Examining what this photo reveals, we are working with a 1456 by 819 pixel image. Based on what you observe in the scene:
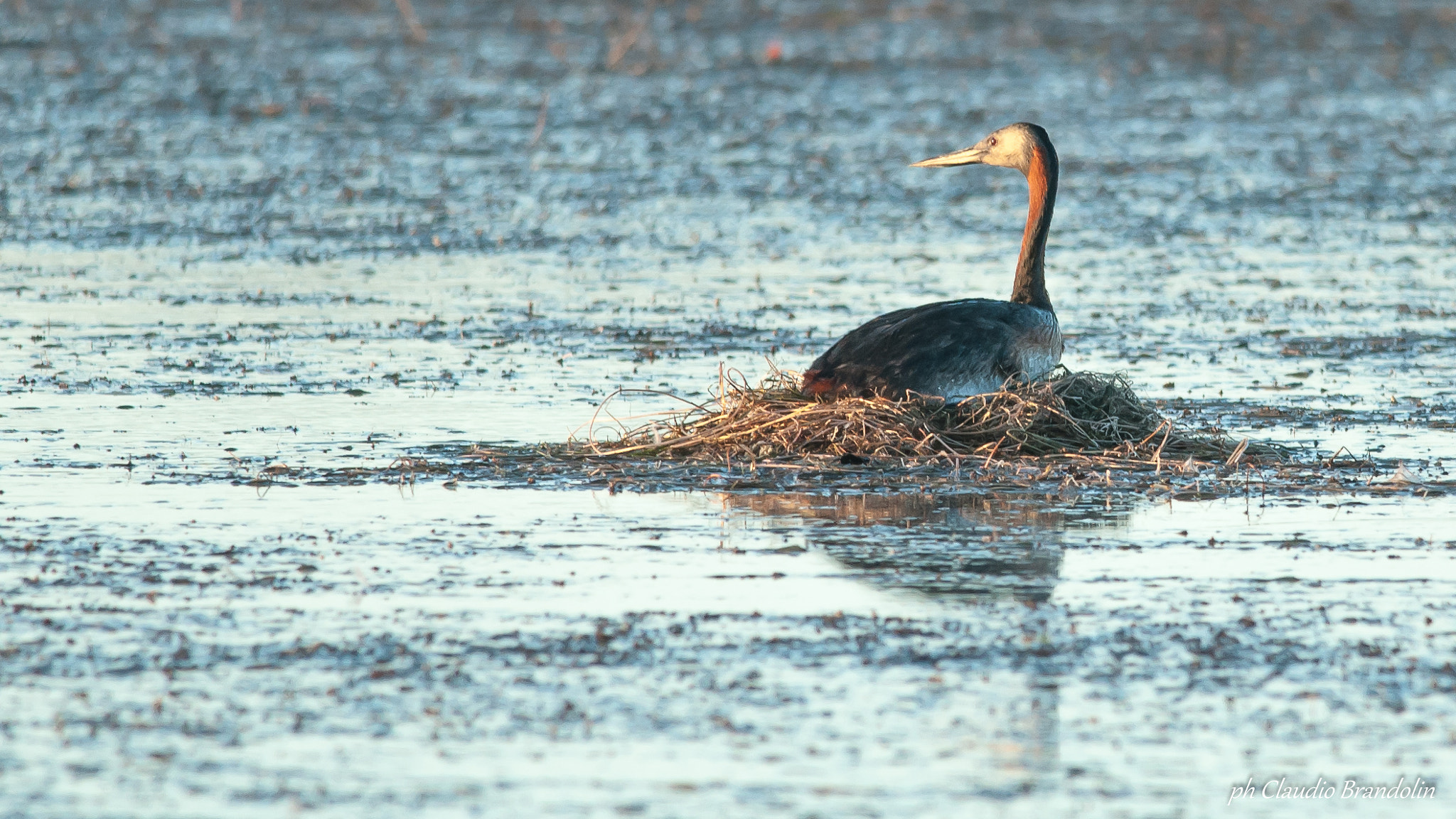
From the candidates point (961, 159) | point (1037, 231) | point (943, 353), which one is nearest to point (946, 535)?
point (943, 353)

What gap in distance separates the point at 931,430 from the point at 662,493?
1324 millimetres

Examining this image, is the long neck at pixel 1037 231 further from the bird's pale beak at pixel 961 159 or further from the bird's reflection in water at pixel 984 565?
the bird's reflection in water at pixel 984 565

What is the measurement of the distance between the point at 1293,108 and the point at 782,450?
1684 centimetres

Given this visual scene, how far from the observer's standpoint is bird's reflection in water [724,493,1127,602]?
26.6ft

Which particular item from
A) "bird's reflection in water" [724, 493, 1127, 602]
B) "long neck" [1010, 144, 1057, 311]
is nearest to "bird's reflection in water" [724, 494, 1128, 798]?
"bird's reflection in water" [724, 493, 1127, 602]

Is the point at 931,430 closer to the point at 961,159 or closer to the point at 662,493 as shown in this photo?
the point at 662,493

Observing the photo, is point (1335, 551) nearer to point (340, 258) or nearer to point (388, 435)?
point (388, 435)

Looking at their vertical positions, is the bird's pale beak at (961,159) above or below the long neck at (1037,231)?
above

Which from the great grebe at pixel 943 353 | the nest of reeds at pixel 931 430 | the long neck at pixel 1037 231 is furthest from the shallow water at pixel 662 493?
the long neck at pixel 1037 231

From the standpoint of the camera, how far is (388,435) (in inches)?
429

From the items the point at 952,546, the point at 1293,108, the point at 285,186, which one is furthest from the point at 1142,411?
the point at 1293,108

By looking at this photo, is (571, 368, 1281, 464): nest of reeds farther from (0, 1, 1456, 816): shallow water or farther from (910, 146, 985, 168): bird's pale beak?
(910, 146, 985, 168): bird's pale beak

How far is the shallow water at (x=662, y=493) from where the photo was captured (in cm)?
627

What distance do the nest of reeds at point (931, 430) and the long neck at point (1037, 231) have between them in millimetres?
1043
